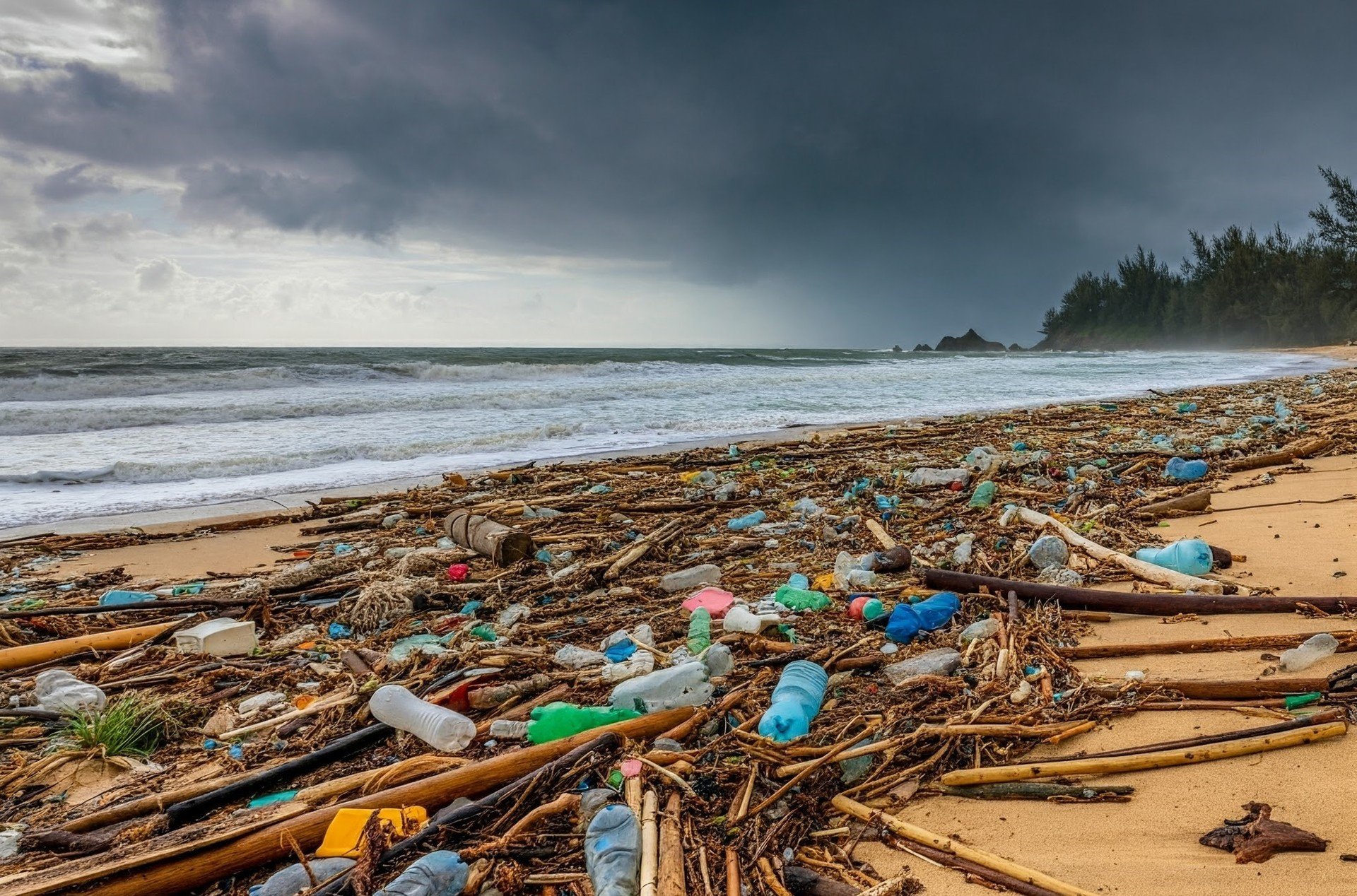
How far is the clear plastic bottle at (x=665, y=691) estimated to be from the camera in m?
2.31

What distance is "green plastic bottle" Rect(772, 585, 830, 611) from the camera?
3.18 m

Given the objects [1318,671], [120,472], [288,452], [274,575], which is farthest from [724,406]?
[1318,671]

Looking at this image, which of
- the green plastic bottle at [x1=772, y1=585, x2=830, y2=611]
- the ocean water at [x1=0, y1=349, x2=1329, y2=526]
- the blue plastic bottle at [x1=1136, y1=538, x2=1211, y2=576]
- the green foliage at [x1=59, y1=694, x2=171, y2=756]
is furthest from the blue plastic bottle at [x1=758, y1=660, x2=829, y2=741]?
the ocean water at [x1=0, y1=349, x2=1329, y2=526]

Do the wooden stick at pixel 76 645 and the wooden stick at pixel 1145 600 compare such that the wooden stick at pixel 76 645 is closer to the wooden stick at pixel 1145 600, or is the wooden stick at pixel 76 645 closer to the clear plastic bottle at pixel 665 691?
the clear plastic bottle at pixel 665 691

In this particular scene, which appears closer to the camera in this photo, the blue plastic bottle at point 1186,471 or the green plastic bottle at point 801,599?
the green plastic bottle at point 801,599

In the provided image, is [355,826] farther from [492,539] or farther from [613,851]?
[492,539]

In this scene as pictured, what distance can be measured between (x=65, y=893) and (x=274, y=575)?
9.33 ft

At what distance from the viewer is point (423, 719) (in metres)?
2.29

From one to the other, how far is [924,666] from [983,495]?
290 centimetres

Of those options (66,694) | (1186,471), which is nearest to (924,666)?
(66,694)

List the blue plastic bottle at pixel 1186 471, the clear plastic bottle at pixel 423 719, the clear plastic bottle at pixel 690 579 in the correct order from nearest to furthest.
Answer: the clear plastic bottle at pixel 423 719
the clear plastic bottle at pixel 690 579
the blue plastic bottle at pixel 1186 471

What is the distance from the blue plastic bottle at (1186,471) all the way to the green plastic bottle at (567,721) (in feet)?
16.8

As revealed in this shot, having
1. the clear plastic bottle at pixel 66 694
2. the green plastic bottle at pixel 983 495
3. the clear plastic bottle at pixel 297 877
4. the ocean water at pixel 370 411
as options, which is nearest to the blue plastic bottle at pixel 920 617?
the clear plastic bottle at pixel 297 877

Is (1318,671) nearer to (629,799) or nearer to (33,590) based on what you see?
(629,799)
